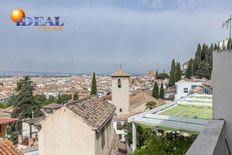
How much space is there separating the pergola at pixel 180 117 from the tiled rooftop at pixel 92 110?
21.6 ft

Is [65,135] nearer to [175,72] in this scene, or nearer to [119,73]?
[119,73]

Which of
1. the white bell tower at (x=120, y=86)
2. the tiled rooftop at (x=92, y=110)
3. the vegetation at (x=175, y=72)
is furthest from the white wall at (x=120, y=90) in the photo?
the vegetation at (x=175, y=72)

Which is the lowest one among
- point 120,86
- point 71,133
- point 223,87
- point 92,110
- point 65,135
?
point 65,135

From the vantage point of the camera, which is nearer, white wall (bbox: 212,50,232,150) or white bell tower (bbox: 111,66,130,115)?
white wall (bbox: 212,50,232,150)

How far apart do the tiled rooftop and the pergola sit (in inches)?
259

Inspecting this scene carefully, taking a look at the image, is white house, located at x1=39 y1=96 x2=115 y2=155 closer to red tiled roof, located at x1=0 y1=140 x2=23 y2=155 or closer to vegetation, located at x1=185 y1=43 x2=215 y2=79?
red tiled roof, located at x1=0 y1=140 x2=23 y2=155

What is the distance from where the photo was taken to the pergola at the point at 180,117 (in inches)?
338

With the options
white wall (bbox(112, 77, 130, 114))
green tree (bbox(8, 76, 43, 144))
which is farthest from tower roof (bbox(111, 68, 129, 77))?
green tree (bbox(8, 76, 43, 144))

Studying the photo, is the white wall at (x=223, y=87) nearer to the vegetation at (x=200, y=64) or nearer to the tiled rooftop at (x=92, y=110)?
the tiled rooftop at (x=92, y=110)

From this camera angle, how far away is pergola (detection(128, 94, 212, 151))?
338 inches

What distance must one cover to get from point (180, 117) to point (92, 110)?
11118mm

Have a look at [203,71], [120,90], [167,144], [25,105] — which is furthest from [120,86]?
[203,71]

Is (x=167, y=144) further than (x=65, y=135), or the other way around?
(x=65, y=135)

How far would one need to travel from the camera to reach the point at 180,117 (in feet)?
31.5
